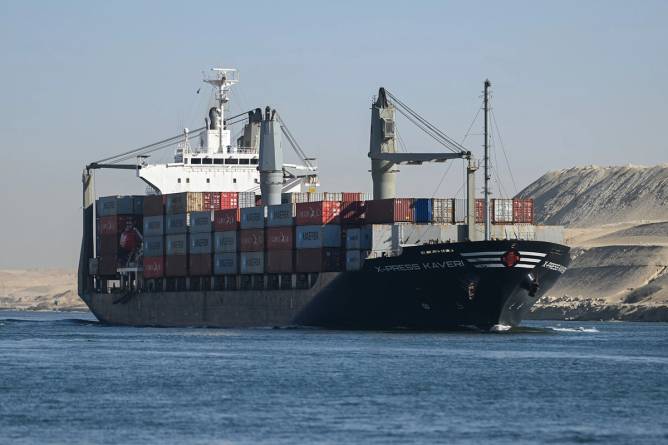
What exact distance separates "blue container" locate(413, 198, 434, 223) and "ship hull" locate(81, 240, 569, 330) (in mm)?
3269

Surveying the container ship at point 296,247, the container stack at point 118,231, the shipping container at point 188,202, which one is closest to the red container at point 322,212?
the container ship at point 296,247

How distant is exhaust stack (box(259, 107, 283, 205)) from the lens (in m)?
107

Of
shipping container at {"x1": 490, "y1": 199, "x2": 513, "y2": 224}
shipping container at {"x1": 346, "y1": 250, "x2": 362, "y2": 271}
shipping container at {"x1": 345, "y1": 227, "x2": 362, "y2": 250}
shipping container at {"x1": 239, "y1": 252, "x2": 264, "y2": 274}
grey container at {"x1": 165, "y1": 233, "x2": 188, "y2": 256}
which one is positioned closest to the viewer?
shipping container at {"x1": 490, "y1": 199, "x2": 513, "y2": 224}

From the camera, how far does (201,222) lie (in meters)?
108

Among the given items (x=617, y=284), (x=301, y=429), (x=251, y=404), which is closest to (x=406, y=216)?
(x=251, y=404)

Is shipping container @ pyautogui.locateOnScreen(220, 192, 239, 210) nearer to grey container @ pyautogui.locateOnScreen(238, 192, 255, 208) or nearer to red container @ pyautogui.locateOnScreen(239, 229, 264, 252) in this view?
grey container @ pyautogui.locateOnScreen(238, 192, 255, 208)

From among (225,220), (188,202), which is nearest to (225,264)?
(225,220)

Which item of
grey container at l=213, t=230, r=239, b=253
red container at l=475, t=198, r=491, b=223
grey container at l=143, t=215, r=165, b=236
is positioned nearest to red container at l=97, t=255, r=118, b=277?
grey container at l=143, t=215, r=165, b=236

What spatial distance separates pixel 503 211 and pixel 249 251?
62.8 ft

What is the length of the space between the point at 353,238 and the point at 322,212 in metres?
2.61

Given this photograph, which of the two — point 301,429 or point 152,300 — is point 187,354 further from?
point 152,300

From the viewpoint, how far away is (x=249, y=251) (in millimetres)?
102875

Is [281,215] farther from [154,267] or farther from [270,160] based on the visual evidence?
[154,267]

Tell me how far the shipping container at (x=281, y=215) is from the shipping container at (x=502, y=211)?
1355 cm
